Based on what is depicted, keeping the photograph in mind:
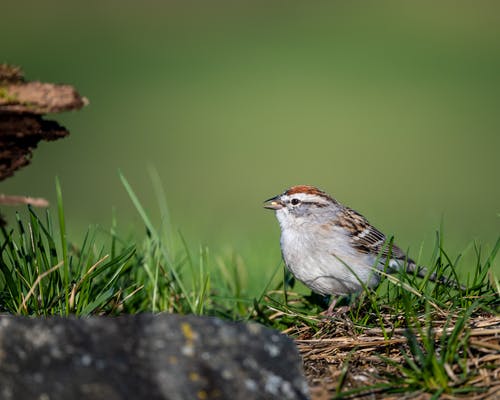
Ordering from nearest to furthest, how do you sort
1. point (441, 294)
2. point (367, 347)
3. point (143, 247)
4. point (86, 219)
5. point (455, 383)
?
1. point (455, 383)
2. point (367, 347)
3. point (441, 294)
4. point (143, 247)
5. point (86, 219)

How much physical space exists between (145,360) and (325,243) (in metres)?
2.70

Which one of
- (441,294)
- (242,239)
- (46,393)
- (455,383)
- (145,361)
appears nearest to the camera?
(46,393)

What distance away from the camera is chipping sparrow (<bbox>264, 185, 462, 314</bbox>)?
5539 mm

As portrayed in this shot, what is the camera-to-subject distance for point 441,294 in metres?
4.67

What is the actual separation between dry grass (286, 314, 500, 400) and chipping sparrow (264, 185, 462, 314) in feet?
3.01

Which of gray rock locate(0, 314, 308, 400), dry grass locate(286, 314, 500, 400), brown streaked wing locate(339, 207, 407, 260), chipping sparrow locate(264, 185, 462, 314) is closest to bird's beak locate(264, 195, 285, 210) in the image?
chipping sparrow locate(264, 185, 462, 314)

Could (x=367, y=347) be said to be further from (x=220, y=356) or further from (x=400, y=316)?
(x=220, y=356)

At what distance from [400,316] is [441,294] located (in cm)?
39

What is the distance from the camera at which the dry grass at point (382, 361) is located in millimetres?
3586

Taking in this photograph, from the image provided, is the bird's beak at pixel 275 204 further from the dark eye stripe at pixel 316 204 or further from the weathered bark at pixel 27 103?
the weathered bark at pixel 27 103

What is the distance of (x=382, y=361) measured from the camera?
4055 millimetres

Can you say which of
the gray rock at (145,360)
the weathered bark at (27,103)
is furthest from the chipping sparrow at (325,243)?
the weathered bark at (27,103)

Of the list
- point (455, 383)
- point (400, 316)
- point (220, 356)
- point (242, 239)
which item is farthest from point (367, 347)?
point (242, 239)

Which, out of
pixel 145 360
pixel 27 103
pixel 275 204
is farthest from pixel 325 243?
pixel 145 360
